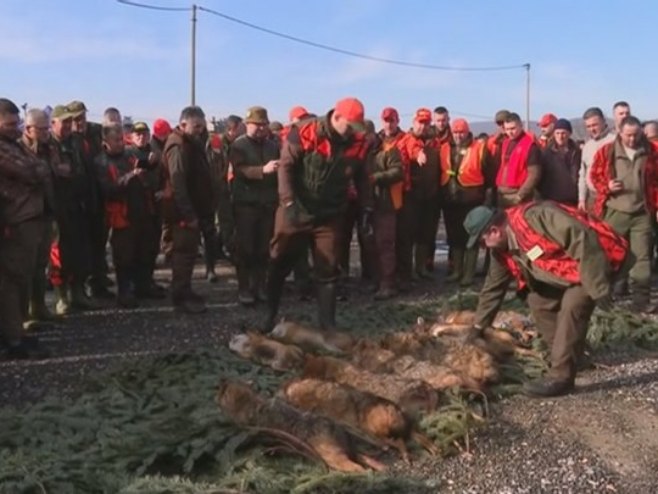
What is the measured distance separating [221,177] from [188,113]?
2.51 m

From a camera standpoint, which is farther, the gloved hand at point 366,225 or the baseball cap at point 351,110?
the gloved hand at point 366,225

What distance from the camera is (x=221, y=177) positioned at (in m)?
11.7

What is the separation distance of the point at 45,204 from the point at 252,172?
248cm

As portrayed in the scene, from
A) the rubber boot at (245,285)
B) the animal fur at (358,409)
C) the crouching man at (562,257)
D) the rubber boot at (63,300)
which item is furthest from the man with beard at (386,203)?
the animal fur at (358,409)

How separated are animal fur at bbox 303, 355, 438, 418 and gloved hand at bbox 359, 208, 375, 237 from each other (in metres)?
4.52

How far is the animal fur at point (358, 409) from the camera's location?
5.20m

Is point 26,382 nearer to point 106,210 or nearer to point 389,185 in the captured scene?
point 106,210

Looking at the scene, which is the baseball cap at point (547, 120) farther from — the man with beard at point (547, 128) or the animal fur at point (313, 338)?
the animal fur at point (313, 338)

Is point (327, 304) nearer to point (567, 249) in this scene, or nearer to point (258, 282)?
point (258, 282)

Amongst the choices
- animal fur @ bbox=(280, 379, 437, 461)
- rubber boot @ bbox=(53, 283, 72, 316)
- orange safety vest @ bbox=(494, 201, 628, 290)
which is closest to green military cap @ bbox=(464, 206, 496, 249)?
orange safety vest @ bbox=(494, 201, 628, 290)

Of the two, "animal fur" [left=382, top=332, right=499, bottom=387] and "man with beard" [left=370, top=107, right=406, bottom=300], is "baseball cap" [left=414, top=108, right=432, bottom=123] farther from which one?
"animal fur" [left=382, top=332, right=499, bottom=387]

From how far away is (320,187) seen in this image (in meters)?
8.01

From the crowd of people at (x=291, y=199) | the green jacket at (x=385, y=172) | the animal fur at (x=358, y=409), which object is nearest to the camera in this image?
the animal fur at (x=358, y=409)

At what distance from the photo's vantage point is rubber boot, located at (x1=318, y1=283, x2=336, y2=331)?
8.22 m
